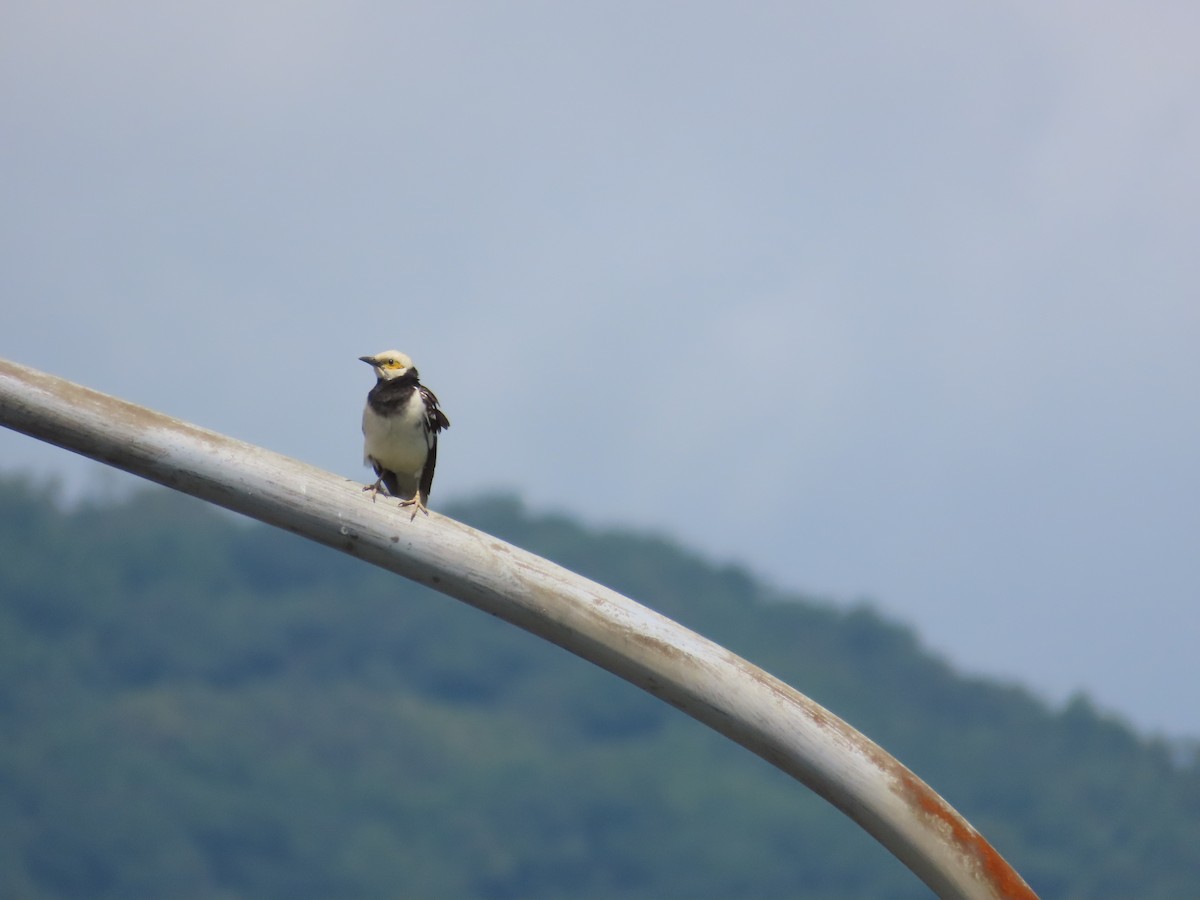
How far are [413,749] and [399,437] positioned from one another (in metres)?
79.6

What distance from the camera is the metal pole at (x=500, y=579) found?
17.0 ft

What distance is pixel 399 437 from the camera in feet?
32.3

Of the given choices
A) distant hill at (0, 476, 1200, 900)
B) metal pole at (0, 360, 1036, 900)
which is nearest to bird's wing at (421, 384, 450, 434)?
metal pole at (0, 360, 1036, 900)

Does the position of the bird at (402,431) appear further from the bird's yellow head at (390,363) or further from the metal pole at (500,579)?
the metal pole at (500,579)

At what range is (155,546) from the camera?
93.2 metres

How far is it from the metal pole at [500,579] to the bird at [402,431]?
4239mm

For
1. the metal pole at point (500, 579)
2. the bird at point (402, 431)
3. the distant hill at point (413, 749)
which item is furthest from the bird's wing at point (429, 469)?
the distant hill at point (413, 749)

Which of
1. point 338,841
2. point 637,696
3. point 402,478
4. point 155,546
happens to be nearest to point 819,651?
point 637,696

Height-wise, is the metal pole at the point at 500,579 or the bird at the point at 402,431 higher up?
the bird at the point at 402,431

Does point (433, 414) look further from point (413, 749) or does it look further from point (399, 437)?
point (413, 749)

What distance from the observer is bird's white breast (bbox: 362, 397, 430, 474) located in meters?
9.85

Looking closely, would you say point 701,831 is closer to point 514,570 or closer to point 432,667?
point 432,667

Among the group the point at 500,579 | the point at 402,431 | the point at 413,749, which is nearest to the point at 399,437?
the point at 402,431

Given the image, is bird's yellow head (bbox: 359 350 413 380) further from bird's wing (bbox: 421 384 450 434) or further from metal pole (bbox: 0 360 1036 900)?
metal pole (bbox: 0 360 1036 900)
